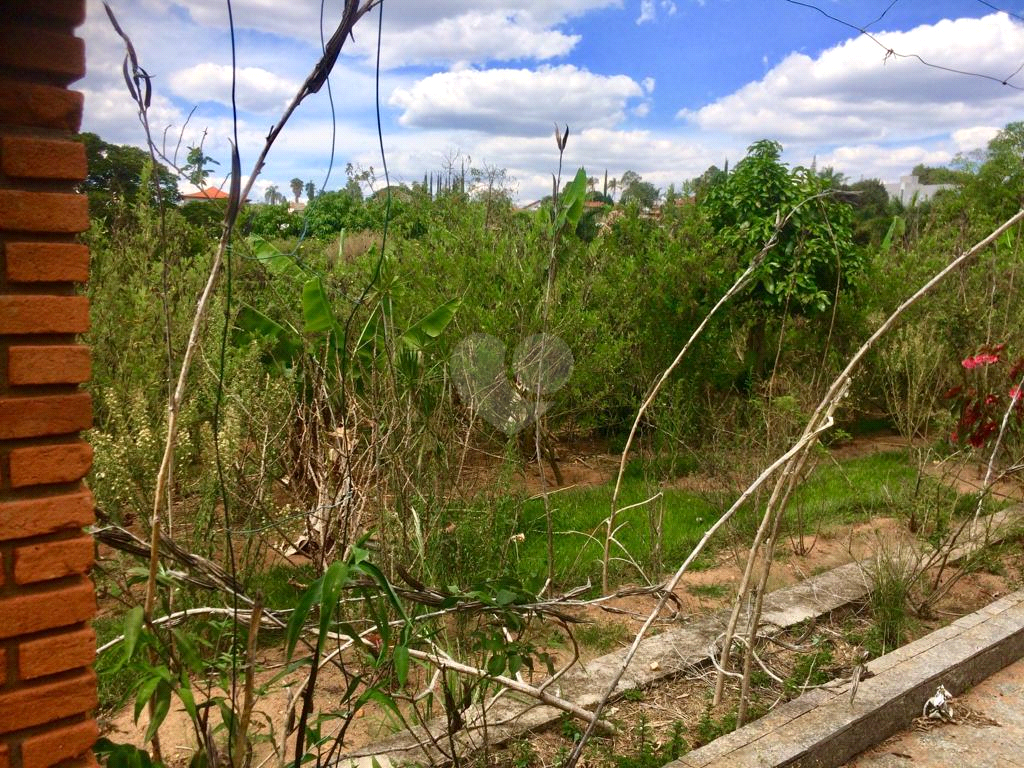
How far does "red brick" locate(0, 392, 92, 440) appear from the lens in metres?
2.01

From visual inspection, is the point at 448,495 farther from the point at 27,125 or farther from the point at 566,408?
the point at 566,408

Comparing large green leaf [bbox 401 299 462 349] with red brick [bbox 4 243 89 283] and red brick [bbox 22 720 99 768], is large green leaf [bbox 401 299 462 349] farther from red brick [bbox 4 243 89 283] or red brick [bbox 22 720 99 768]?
red brick [bbox 22 720 99 768]

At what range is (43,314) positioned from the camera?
2049 mm

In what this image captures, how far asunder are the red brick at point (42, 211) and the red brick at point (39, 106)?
6.4 inches

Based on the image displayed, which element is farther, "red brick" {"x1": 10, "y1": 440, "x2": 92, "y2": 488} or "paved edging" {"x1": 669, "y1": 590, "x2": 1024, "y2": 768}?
"paved edging" {"x1": 669, "y1": 590, "x2": 1024, "y2": 768}

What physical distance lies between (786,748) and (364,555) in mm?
2261

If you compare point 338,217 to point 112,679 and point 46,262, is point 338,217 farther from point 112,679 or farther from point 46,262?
point 46,262

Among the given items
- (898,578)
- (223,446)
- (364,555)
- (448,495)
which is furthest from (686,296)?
(364,555)

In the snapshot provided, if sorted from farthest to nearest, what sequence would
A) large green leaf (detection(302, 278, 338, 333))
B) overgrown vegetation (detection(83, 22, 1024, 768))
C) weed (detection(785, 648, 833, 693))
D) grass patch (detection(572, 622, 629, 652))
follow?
1. large green leaf (detection(302, 278, 338, 333))
2. grass patch (detection(572, 622, 629, 652))
3. weed (detection(785, 648, 833, 693))
4. overgrown vegetation (detection(83, 22, 1024, 768))

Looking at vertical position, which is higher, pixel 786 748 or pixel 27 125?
pixel 27 125

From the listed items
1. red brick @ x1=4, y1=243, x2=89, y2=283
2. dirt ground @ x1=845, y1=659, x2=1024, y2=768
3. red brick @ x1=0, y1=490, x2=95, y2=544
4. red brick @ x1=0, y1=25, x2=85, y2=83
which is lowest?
dirt ground @ x1=845, y1=659, x2=1024, y2=768

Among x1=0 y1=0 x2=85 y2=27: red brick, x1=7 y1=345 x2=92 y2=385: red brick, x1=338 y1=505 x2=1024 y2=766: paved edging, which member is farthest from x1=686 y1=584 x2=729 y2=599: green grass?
x1=0 y1=0 x2=85 y2=27: red brick

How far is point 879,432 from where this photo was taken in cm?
1060

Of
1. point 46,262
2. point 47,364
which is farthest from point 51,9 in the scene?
point 47,364
